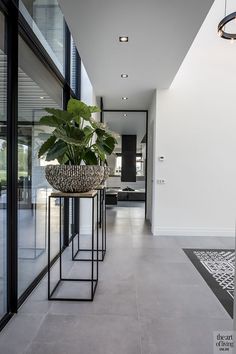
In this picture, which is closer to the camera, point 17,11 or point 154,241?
point 17,11

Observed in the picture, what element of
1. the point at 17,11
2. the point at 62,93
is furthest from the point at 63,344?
the point at 62,93

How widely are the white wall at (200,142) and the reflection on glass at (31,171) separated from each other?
2.64m

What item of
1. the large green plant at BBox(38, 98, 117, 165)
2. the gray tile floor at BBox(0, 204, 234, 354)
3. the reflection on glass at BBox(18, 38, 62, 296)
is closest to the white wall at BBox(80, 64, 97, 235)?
the gray tile floor at BBox(0, 204, 234, 354)

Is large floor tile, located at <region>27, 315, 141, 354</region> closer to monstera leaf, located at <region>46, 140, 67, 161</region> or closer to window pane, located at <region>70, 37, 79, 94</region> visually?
monstera leaf, located at <region>46, 140, 67, 161</region>

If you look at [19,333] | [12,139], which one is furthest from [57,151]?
[19,333]

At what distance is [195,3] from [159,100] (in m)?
2.88

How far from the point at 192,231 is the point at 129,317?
3363 mm

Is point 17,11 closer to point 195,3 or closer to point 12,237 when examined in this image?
point 195,3

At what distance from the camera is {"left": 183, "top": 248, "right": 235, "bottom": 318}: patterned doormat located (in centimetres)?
296

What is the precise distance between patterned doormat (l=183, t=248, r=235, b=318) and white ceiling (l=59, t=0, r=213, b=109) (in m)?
2.94

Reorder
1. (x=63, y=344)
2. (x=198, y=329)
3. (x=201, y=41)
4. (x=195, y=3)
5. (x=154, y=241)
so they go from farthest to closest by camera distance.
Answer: (x=201, y=41) < (x=154, y=241) < (x=195, y=3) < (x=198, y=329) < (x=63, y=344)

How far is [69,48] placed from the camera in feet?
15.5

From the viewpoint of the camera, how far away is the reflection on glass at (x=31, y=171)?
9.24 feet

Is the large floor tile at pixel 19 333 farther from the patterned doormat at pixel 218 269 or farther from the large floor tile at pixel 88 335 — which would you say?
the patterned doormat at pixel 218 269
